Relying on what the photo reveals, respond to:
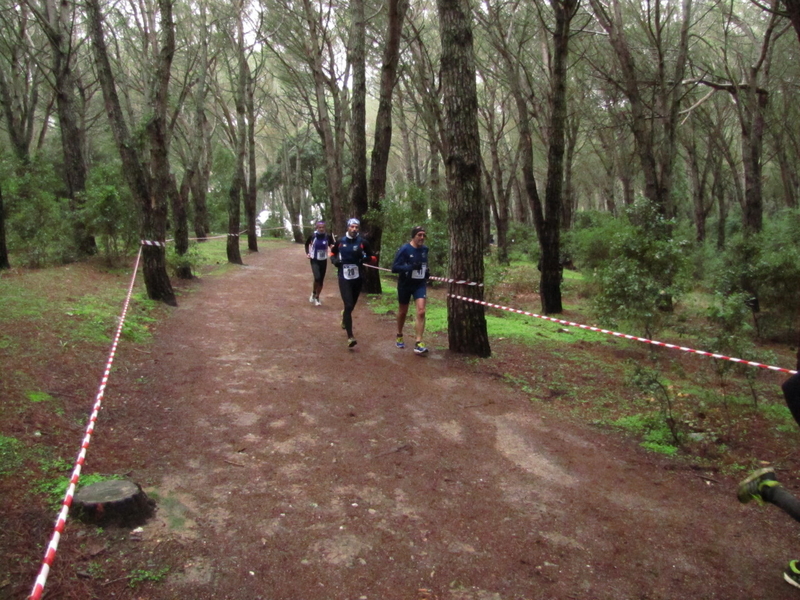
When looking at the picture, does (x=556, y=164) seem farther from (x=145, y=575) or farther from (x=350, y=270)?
(x=145, y=575)

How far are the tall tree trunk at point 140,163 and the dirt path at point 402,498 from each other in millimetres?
3825

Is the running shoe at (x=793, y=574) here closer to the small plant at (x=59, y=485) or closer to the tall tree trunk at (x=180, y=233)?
the small plant at (x=59, y=485)

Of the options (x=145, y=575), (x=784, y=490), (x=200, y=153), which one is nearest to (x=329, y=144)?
(x=200, y=153)

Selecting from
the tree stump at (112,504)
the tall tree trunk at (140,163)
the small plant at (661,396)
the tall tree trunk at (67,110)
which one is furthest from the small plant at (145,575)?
the tall tree trunk at (67,110)

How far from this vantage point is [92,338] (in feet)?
24.6

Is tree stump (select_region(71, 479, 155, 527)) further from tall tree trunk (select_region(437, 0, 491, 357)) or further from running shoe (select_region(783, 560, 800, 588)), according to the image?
tall tree trunk (select_region(437, 0, 491, 357))

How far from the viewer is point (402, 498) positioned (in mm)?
4254

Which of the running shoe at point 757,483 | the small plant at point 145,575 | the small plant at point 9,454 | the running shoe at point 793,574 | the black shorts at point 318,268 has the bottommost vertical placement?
the running shoe at point 793,574

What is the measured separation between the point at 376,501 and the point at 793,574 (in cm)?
271

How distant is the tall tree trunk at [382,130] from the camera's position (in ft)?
42.1

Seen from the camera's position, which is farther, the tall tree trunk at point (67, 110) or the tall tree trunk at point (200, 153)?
the tall tree trunk at point (200, 153)

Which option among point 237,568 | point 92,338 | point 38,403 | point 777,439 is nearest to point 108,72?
point 92,338

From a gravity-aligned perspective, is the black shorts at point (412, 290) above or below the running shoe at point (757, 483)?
above

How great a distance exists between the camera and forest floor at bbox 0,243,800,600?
3260mm
